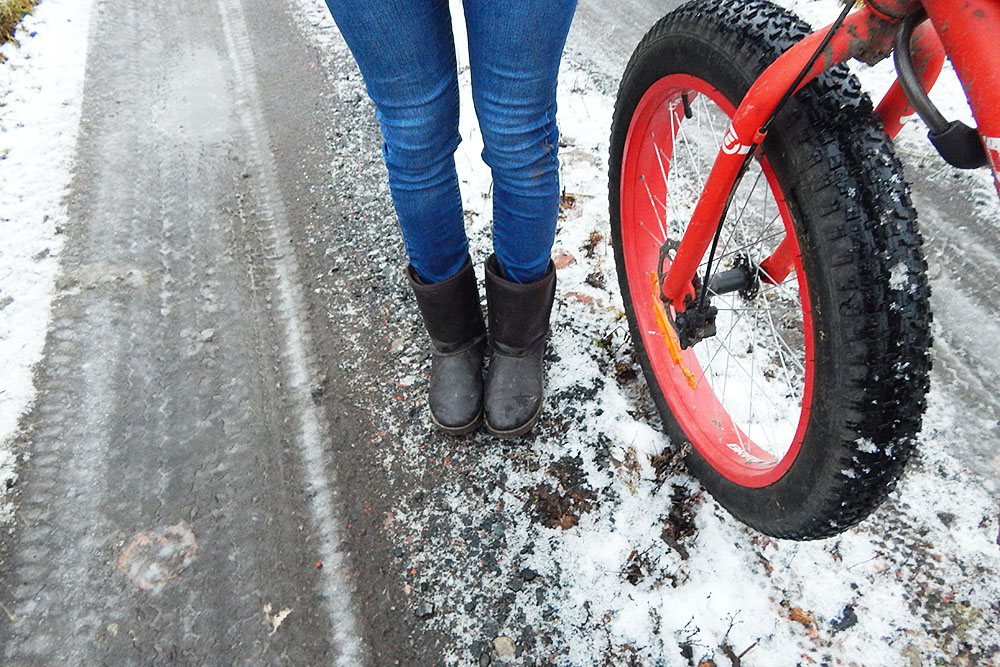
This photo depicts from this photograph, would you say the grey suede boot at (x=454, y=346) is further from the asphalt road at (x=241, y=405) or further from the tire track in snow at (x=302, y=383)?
the tire track in snow at (x=302, y=383)

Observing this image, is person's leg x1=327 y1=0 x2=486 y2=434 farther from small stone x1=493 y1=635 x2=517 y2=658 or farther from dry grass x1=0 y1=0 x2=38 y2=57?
dry grass x1=0 y1=0 x2=38 y2=57

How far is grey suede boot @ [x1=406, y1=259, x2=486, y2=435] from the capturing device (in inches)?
62.4

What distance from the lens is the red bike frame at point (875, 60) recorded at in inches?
26.0

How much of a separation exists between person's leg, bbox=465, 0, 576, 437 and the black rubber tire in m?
0.30

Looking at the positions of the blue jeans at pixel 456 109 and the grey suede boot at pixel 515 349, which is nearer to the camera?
the blue jeans at pixel 456 109

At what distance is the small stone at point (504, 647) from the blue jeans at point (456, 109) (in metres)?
0.86

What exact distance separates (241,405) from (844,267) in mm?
1610

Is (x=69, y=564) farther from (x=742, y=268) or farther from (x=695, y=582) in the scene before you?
(x=742, y=268)

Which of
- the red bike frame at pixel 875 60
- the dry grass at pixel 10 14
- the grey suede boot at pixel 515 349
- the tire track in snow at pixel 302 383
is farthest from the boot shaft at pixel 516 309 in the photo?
the dry grass at pixel 10 14

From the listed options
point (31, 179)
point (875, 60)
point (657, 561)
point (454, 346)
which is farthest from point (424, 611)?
point (31, 179)

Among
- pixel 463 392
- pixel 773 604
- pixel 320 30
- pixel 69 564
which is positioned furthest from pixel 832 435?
pixel 320 30

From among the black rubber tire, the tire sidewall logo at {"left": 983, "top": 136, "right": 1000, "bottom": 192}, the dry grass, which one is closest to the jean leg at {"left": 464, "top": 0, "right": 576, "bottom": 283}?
the black rubber tire

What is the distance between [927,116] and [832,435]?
481 mm

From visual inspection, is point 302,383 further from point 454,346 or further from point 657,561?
point 657,561
